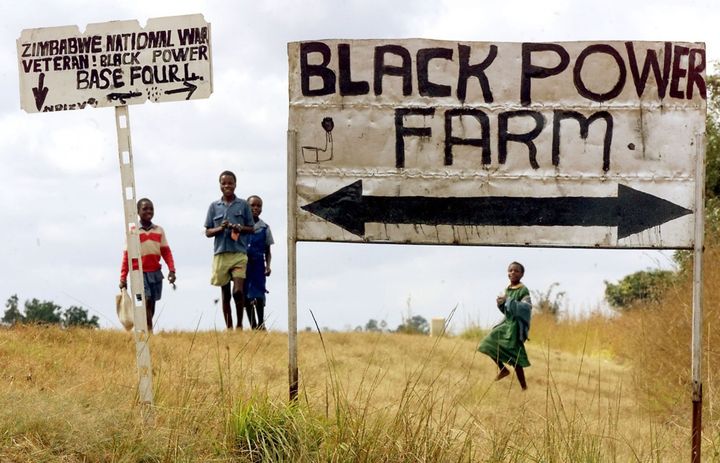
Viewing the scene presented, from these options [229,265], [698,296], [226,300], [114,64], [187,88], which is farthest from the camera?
[226,300]

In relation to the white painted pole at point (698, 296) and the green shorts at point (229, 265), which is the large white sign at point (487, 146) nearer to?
the white painted pole at point (698, 296)

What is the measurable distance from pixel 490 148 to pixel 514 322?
19.3 feet

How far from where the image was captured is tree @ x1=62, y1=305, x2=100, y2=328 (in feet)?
44.3

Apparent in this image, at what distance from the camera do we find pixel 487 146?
7273 mm

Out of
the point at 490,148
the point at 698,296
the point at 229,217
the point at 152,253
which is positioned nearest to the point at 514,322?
the point at 229,217

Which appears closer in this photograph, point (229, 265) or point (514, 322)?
point (514, 322)

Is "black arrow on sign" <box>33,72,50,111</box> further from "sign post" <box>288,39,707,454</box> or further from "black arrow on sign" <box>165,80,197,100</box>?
"sign post" <box>288,39,707,454</box>

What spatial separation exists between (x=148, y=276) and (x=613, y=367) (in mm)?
8196

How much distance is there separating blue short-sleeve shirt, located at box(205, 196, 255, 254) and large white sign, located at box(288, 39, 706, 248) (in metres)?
6.33

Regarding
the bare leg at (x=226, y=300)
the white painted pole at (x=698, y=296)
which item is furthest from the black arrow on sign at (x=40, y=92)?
the bare leg at (x=226, y=300)

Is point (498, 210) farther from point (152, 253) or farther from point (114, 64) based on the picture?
point (152, 253)

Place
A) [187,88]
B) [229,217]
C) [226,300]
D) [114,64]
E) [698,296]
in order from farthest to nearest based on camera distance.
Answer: [226,300], [229,217], [114,64], [187,88], [698,296]

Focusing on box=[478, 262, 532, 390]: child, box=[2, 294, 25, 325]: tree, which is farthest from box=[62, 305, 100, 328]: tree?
box=[478, 262, 532, 390]: child

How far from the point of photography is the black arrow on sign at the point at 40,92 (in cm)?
811
